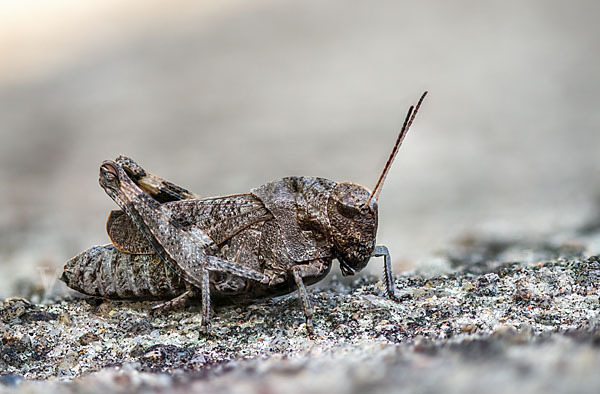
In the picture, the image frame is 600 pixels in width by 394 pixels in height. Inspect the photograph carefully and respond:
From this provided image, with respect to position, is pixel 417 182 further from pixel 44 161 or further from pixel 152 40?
pixel 152 40

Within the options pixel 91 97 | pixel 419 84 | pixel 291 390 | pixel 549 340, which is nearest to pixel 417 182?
pixel 419 84

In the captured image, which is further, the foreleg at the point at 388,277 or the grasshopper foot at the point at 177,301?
the foreleg at the point at 388,277

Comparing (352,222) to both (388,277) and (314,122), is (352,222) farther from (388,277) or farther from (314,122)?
(314,122)

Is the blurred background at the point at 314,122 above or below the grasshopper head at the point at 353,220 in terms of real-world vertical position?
above

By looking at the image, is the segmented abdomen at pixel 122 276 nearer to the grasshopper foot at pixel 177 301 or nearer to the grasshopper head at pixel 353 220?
the grasshopper foot at pixel 177 301

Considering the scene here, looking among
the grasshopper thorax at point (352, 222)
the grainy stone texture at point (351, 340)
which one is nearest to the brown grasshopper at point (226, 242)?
the grasshopper thorax at point (352, 222)

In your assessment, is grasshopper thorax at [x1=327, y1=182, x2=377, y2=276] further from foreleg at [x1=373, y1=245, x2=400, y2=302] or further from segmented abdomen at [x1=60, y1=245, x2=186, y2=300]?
segmented abdomen at [x1=60, y1=245, x2=186, y2=300]

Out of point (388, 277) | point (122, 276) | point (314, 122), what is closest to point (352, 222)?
point (388, 277)
